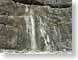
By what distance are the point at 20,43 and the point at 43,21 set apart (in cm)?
30

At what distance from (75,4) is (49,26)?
0.33m

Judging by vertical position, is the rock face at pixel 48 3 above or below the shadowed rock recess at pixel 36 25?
above

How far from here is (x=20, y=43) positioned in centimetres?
101

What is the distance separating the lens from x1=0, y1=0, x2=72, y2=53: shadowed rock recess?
1.01m

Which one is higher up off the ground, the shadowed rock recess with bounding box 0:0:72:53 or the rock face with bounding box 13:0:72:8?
the rock face with bounding box 13:0:72:8

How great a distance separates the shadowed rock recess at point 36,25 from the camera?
3.31 feet

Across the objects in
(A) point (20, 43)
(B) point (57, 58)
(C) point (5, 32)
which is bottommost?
(B) point (57, 58)

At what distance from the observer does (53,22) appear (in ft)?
3.35

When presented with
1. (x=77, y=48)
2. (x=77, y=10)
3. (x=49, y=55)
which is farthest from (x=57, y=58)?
(x=77, y=10)

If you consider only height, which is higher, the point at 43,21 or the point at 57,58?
the point at 43,21

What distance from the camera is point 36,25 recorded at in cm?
102

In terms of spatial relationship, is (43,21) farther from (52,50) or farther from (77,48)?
(77,48)

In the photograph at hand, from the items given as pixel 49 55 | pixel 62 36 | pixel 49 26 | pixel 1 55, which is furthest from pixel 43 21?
pixel 1 55

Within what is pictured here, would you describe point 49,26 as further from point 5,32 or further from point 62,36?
point 5,32
